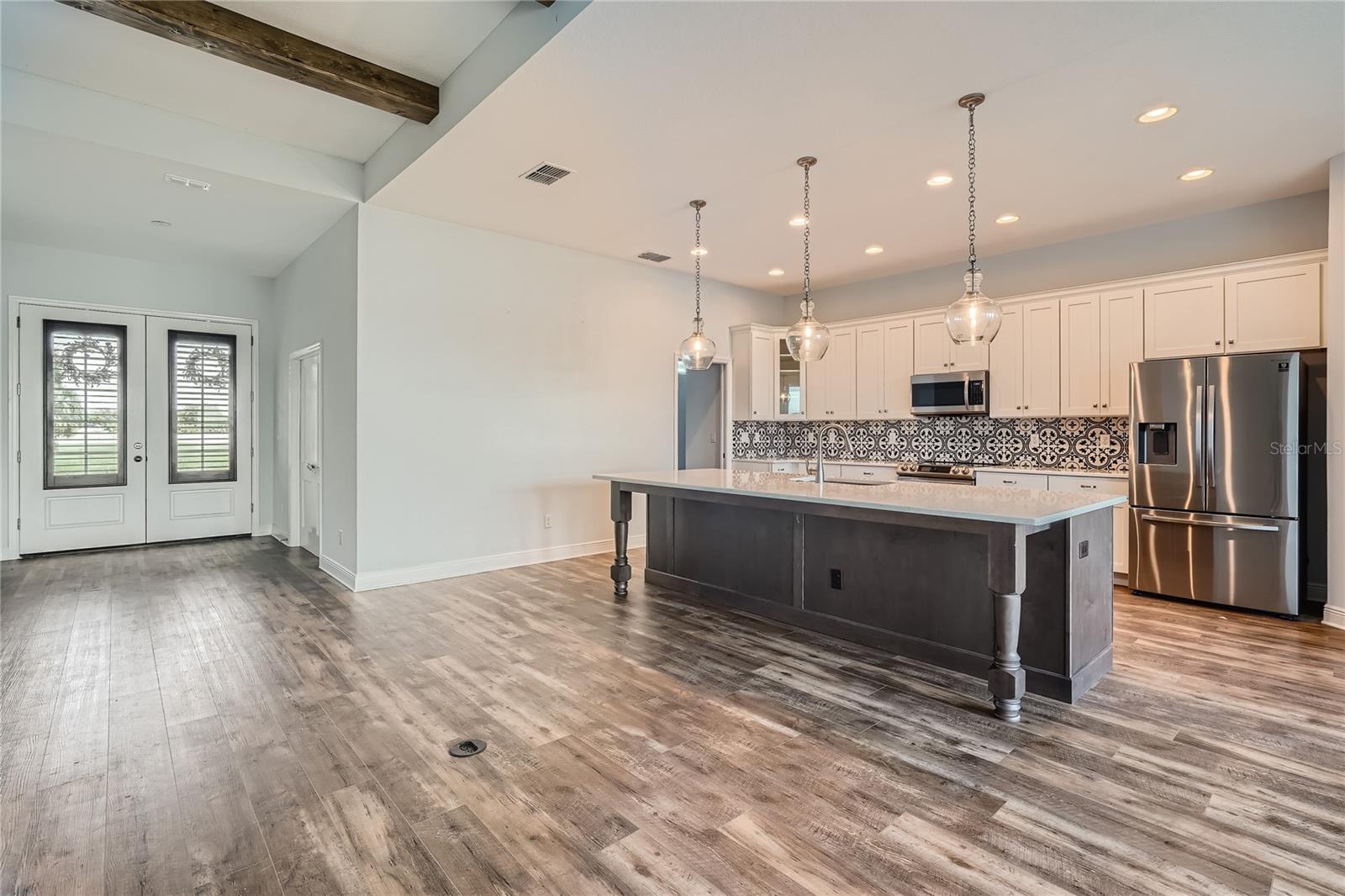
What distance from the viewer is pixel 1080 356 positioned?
5.34 metres

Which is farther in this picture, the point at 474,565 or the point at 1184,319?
the point at 474,565

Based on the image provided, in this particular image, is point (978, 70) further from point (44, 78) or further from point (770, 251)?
point (44, 78)

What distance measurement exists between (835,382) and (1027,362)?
1.94 metres

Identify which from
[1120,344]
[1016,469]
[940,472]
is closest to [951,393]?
[940,472]

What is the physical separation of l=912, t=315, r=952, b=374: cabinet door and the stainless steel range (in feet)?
3.05

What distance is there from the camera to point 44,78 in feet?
12.2

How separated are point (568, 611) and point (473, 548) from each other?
1521mm

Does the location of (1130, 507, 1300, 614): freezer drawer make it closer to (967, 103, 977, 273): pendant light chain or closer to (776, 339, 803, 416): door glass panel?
(967, 103, 977, 273): pendant light chain

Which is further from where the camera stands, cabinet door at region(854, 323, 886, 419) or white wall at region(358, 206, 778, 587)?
cabinet door at region(854, 323, 886, 419)

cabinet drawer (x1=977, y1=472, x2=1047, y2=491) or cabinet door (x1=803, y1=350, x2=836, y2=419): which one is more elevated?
cabinet door (x1=803, y1=350, x2=836, y2=419)

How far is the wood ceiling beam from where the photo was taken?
303cm

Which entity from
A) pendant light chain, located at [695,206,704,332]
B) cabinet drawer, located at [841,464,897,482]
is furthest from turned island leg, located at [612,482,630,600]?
cabinet drawer, located at [841,464,897,482]

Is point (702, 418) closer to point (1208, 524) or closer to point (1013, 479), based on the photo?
point (1013, 479)

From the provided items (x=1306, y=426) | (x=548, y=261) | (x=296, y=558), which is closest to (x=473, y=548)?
(x=296, y=558)
